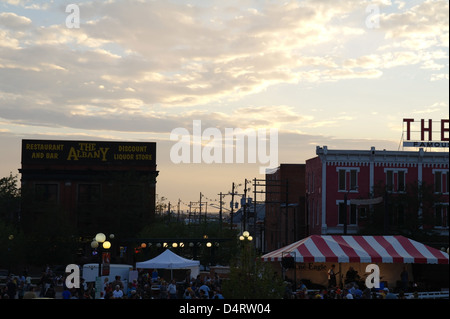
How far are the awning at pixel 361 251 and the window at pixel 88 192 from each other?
117 feet

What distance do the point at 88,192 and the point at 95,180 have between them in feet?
4.97

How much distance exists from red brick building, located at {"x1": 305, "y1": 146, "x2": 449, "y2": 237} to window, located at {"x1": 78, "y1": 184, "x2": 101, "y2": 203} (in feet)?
79.6

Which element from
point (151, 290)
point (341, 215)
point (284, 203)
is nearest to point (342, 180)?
point (341, 215)

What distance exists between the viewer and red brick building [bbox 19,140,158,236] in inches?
2638

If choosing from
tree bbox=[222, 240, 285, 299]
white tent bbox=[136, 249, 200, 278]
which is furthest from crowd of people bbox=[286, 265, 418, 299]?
white tent bbox=[136, 249, 200, 278]

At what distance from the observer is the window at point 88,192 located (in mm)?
71750

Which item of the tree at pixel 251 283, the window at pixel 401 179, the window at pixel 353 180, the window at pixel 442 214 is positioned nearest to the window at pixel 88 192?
the window at pixel 353 180

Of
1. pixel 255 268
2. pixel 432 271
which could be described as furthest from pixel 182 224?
pixel 255 268

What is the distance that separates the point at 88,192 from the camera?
2837 inches

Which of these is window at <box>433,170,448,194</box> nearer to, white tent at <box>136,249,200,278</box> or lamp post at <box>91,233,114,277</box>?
white tent at <box>136,249,200,278</box>

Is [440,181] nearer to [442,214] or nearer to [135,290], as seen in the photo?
[442,214]

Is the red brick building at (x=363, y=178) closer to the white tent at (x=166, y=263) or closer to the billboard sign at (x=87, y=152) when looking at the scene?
the billboard sign at (x=87, y=152)

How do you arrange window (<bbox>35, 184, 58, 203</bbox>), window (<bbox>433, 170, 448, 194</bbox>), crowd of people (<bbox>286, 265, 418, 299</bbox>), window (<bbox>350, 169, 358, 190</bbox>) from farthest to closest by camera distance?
window (<bbox>35, 184, 58, 203</bbox>)
window (<bbox>433, 170, 448, 194</bbox>)
window (<bbox>350, 169, 358, 190</bbox>)
crowd of people (<bbox>286, 265, 418, 299</bbox>)

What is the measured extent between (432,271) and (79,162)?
38.8m
